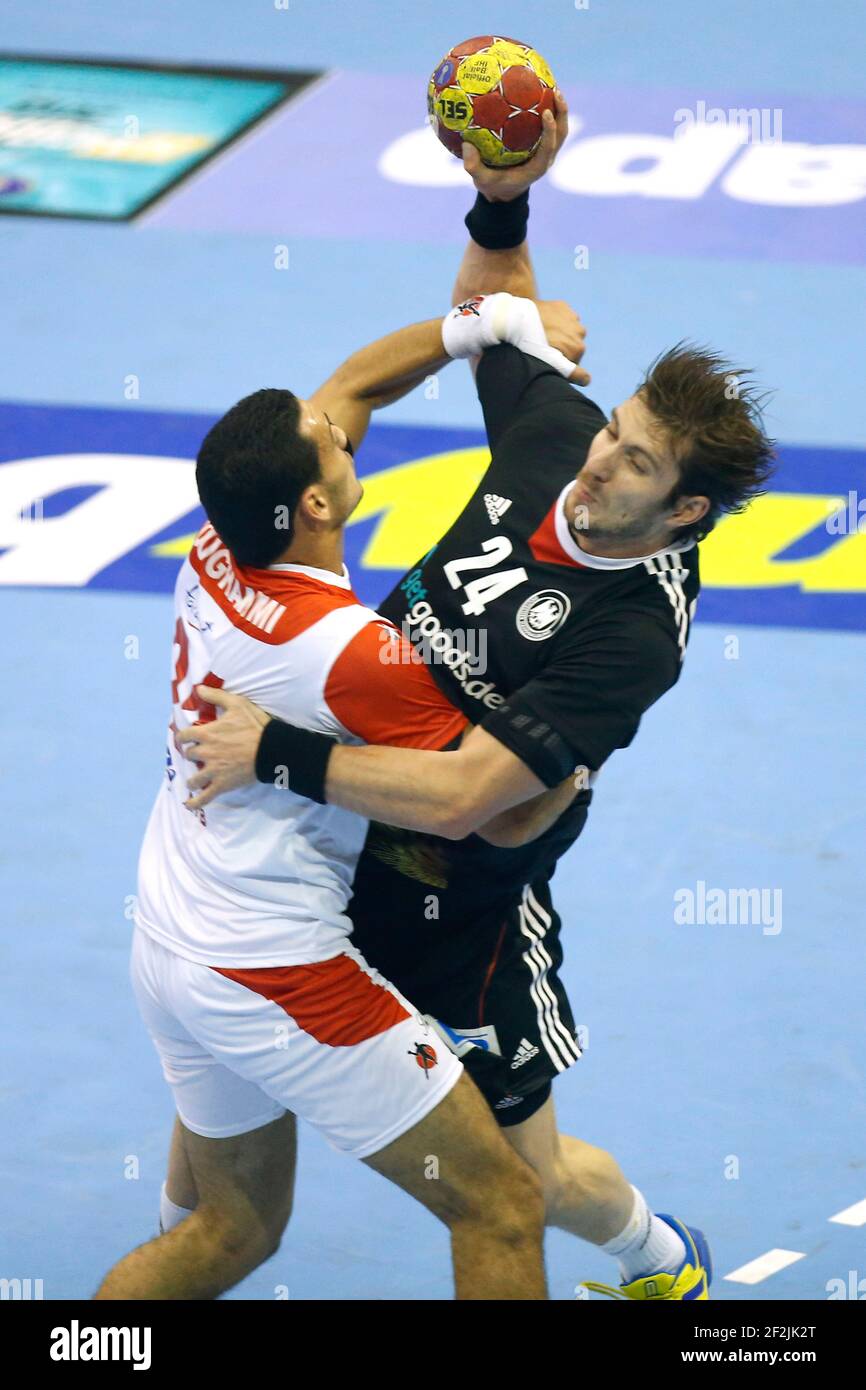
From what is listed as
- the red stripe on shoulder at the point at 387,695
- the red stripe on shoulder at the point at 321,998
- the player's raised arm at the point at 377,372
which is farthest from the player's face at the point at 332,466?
the red stripe on shoulder at the point at 321,998

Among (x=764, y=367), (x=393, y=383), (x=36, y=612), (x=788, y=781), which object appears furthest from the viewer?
(x=764, y=367)

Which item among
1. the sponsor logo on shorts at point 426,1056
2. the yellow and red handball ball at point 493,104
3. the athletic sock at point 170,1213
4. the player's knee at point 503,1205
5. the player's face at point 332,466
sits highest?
the yellow and red handball ball at point 493,104

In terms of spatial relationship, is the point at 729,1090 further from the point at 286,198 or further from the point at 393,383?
the point at 286,198

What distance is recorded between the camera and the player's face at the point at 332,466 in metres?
3.66

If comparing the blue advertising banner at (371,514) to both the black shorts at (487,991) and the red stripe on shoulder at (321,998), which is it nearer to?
the black shorts at (487,991)

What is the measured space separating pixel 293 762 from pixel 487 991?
780mm

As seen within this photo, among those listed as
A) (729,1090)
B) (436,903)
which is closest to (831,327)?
(729,1090)

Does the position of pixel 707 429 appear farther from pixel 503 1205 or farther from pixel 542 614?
pixel 503 1205

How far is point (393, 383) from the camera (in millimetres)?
4570

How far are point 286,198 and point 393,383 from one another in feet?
18.4

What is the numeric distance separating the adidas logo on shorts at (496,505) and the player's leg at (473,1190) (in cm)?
117

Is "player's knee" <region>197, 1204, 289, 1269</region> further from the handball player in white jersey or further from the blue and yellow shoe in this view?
the blue and yellow shoe

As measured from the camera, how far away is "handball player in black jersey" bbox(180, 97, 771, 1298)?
3596mm

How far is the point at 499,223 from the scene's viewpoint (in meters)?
4.55
